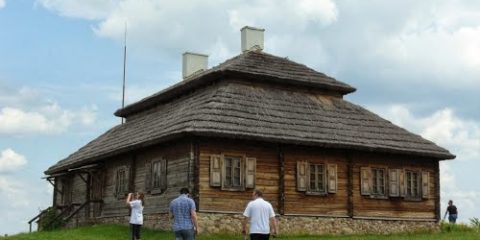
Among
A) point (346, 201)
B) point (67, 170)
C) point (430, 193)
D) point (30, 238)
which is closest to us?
point (30, 238)

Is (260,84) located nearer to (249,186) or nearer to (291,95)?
(291,95)

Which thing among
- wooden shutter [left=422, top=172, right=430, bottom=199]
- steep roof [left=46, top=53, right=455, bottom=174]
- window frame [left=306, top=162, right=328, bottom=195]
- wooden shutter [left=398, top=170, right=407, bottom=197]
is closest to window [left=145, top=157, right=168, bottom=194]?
steep roof [left=46, top=53, right=455, bottom=174]

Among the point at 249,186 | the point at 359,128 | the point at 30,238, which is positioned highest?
the point at 359,128

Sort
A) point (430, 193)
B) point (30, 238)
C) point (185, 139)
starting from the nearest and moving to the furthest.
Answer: point (30, 238), point (185, 139), point (430, 193)

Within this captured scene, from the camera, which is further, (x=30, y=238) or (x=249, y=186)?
(x=249, y=186)

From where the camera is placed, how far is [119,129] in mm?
33656

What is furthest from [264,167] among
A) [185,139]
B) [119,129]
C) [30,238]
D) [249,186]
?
[119,129]

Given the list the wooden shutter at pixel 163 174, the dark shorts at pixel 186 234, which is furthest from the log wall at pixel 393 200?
the dark shorts at pixel 186 234

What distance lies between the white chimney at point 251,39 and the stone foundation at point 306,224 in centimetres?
834

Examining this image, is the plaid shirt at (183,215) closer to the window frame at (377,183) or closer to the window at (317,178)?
the window at (317,178)

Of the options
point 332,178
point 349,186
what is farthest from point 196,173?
point 349,186

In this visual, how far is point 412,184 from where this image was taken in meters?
28.8

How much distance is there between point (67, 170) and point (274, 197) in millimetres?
12003

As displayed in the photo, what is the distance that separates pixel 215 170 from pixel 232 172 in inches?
27.0
